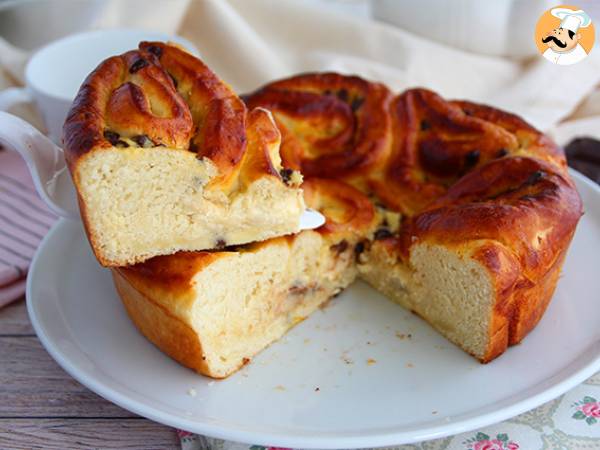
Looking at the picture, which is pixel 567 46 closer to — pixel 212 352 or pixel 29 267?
pixel 212 352

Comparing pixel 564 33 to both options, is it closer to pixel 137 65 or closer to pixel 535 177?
pixel 535 177

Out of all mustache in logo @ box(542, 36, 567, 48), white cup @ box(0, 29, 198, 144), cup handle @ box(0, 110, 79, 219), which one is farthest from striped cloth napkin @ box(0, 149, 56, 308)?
mustache in logo @ box(542, 36, 567, 48)

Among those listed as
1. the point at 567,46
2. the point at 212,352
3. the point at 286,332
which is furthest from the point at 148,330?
the point at 567,46

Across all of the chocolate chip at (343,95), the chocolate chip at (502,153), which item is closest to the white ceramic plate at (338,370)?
the chocolate chip at (502,153)

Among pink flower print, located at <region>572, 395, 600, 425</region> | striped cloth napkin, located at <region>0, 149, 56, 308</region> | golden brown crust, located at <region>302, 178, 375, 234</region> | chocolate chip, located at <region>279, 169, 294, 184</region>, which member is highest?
chocolate chip, located at <region>279, 169, 294, 184</region>

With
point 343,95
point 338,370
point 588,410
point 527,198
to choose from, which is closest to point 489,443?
point 588,410

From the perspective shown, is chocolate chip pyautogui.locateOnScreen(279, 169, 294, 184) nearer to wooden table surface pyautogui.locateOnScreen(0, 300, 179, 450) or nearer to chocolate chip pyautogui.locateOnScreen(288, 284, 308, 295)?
chocolate chip pyautogui.locateOnScreen(288, 284, 308, 295)

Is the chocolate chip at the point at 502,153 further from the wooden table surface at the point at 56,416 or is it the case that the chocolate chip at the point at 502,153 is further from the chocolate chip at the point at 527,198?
the wooden table surface at the point at 56,416

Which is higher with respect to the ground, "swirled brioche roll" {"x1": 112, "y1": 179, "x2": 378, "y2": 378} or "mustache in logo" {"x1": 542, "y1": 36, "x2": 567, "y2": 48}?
"mustache in logo" {"x1": 542, "y1": 36, "x2": 567, "y2": 48}
